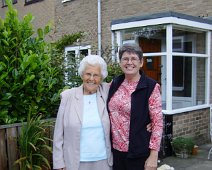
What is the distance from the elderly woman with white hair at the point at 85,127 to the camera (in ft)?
8.64

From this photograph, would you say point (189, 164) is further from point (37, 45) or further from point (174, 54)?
point (37, 45)

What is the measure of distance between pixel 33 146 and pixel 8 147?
1.06 feet

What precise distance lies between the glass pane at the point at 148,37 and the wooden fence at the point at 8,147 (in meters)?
4.25

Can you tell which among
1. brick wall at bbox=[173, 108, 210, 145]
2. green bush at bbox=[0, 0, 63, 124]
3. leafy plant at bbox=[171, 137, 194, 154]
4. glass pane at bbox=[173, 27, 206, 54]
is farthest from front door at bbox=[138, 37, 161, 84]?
green bush at bbox=[0, 0, 63, 124]

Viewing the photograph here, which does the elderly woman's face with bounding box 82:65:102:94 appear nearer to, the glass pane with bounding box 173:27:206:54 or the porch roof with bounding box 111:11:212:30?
the porch roof with bounding box 111:11:212:30

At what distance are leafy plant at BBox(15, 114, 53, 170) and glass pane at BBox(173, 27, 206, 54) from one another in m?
4.77

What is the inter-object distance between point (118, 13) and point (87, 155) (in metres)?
7.59

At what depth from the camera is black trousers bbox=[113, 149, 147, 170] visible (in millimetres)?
2668

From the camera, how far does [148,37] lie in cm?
741

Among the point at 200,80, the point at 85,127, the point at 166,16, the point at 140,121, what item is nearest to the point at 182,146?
the point at 200,80

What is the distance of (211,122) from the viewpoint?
736cm

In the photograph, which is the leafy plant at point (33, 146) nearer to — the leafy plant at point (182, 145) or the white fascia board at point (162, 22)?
the leafy plant at point (182, 145)

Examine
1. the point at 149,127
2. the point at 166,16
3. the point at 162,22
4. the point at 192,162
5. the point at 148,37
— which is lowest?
the point at 192,162

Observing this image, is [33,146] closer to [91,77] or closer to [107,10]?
[91,77]
